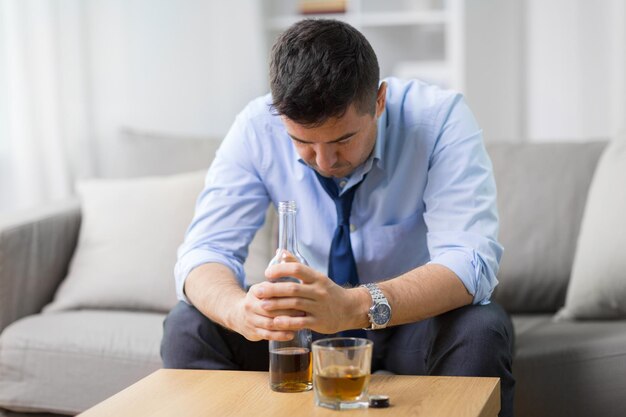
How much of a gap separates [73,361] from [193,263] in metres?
0.58

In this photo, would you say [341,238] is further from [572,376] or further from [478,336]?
[572,376]

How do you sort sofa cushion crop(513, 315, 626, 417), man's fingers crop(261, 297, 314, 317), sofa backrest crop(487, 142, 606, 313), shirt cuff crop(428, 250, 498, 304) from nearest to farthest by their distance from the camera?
man's fingers crop(261, 297, 314, 317), shirt cuff crop(428, 250, 498, 304), sofa cushion crop(513, 315, 626, 417), sofa backrest crop(487, 142, 606, 313)

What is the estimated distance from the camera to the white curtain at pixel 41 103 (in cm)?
304

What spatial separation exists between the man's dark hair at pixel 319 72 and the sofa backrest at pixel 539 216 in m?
0.86

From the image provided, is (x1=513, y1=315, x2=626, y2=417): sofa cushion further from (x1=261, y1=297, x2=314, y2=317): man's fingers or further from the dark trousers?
(x1=261, y1=297, x2=314, y2=317): man's fingers

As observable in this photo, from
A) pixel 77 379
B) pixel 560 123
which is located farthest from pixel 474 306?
pixel 560 123

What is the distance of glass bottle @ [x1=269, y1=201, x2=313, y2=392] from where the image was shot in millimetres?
1362

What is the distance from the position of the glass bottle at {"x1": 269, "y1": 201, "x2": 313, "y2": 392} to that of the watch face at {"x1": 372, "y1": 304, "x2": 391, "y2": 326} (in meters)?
0.13

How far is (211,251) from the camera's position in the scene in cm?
179

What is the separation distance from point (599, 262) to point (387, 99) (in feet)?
2.14

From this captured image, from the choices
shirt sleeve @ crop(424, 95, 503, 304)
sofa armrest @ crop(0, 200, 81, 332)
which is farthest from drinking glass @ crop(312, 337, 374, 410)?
sofa armrest @ crop(0, 200, 81, 332)

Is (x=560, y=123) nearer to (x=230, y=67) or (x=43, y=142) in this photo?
(x=230, y=67)

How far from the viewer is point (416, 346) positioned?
1.75m

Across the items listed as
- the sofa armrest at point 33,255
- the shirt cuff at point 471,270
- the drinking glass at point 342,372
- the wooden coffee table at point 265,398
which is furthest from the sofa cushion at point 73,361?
the drinking glass at point 342,372
